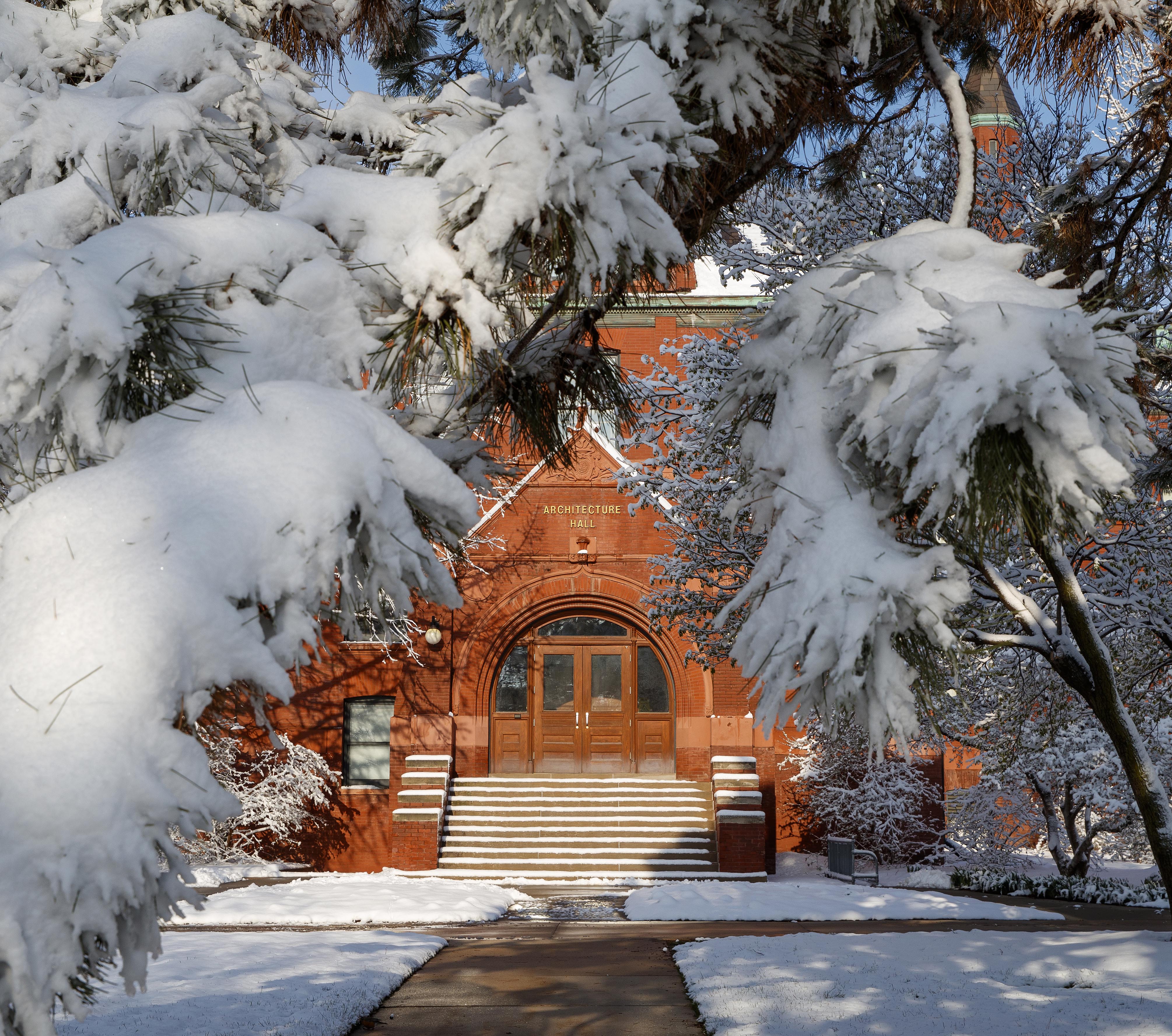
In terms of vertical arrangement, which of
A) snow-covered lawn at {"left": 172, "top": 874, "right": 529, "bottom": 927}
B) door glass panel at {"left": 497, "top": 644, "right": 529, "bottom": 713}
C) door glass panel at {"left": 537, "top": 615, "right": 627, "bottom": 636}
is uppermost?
door glass panel at {"left": 537, "top": 615, "right": 627, "bottom": 636}

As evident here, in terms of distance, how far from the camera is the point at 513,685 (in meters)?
18.3

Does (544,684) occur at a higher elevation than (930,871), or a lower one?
higher

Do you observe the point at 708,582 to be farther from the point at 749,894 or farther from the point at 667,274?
the point at 667,274

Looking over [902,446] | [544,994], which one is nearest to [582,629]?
[544,994]

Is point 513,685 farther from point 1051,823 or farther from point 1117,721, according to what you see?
point 1117,721

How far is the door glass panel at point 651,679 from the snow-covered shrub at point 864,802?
8.08 feet

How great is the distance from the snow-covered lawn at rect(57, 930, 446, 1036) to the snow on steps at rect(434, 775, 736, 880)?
223 inches

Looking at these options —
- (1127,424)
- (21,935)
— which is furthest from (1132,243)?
(21,935)

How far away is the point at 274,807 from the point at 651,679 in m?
6.53

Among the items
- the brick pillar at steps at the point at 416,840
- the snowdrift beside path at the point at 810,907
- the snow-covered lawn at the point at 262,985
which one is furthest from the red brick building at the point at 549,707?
the snow-covered lawn at the point at 262,985

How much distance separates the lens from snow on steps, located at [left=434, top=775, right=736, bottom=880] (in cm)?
1528

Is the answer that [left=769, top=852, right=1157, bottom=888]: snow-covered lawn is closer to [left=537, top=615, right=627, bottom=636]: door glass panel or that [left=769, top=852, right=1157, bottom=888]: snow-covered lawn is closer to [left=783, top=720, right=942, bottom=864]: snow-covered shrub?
[left=783, top=720, right=942, bottom=864]: snow-covered shrub

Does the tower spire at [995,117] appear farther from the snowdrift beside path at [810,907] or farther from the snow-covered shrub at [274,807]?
the snow-covered shrub at [274,807]

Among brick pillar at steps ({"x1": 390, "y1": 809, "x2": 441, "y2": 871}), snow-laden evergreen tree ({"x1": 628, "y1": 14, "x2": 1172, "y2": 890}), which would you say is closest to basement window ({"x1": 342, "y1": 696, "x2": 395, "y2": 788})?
brick pillar at steps ({"x1": 390, "y1": 809, "x2": 441, "y2": 871})
